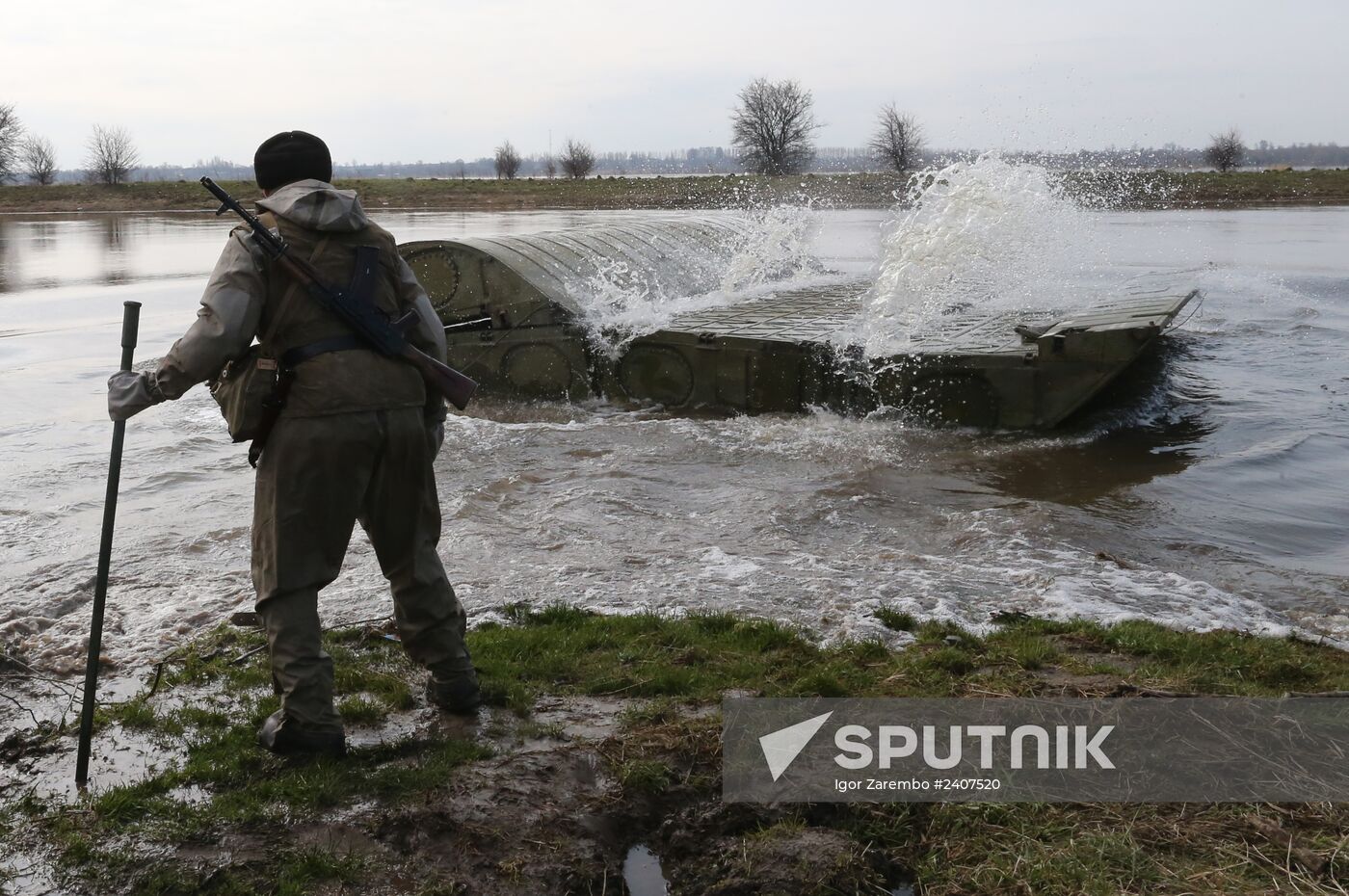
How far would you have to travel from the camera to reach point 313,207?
412cm

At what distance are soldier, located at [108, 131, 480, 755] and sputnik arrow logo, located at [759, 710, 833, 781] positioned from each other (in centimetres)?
150

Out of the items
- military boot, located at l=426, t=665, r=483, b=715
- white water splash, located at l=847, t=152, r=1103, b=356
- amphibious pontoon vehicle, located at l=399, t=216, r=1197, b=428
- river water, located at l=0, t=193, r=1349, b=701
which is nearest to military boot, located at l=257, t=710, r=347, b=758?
military boot, located at l=426, t=665, r=483, b=715

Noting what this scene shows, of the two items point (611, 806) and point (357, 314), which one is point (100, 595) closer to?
point (357, 314)

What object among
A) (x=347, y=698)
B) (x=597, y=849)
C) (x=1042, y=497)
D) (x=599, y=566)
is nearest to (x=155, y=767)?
(x=347, y=698)

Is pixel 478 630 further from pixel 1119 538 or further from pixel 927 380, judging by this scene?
pixel 927 380

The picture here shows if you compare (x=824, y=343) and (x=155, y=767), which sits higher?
(x=824, y=343)

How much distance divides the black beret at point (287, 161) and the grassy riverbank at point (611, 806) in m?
2.00

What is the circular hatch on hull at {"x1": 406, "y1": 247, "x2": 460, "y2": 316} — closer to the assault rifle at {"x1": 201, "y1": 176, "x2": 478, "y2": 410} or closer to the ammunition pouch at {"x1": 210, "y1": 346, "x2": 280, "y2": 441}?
the assault rifle at {"x1": 201, "y1": 176, "x2": 478, "y2": 410}

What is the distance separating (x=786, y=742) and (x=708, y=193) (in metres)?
56.3

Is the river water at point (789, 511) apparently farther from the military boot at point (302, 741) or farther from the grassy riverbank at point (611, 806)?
the military boot at point (302, 741)

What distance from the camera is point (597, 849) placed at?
358 centimetres

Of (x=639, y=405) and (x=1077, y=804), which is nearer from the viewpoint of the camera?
(x=1077, y=804)

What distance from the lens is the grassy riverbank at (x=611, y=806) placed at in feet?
10.8

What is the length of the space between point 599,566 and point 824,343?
13.6ft
